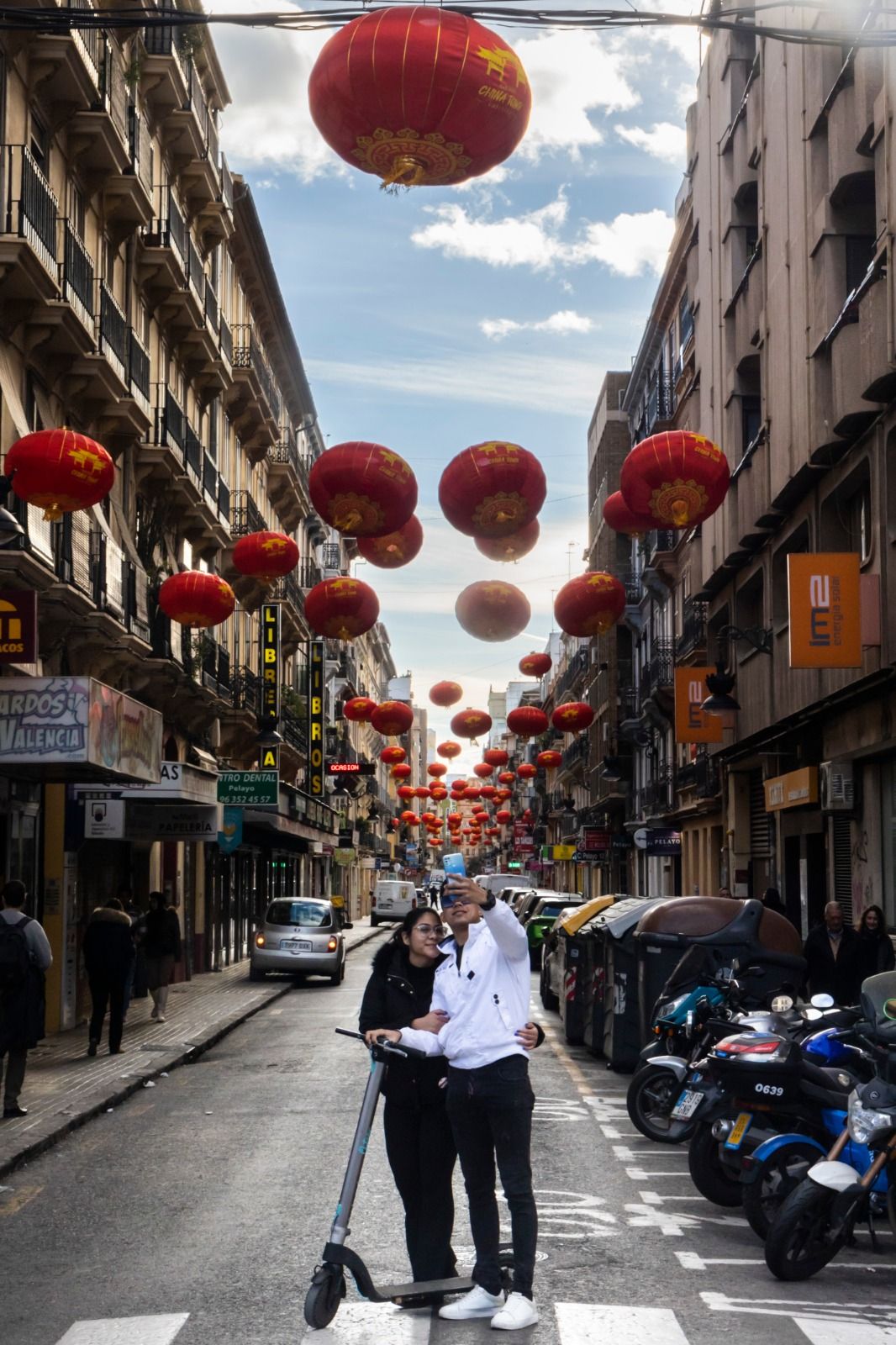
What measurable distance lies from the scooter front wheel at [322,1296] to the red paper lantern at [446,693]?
29.5 meters

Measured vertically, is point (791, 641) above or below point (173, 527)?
below

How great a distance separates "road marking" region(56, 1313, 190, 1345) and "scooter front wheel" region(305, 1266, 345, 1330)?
1.88 feet

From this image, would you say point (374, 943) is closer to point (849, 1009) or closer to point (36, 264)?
point (36, 264)

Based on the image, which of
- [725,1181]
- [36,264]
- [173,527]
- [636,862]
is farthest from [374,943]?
[725,1181]

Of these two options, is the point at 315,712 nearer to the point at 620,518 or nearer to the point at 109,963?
the point at 620,518

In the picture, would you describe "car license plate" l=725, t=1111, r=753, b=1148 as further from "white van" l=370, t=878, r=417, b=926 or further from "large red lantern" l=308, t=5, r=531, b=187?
"white van" l=370, t=878, r=417, b=926

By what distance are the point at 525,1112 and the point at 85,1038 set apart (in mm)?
14482

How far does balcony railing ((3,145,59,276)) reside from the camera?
18625 mm

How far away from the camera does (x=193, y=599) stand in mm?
20031

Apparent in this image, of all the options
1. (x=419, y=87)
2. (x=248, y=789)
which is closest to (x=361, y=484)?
(x=419, y=87)

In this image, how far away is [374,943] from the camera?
179 ft

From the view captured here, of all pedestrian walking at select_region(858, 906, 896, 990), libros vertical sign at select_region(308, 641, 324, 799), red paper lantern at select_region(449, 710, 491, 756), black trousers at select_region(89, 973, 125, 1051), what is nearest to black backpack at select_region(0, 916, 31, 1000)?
black trousers at select_region(89, 973, 125, 1051)

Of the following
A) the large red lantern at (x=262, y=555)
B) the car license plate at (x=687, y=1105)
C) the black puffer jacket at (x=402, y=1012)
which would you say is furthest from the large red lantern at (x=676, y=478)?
the black puffer jacket at (x=402, y=1012)

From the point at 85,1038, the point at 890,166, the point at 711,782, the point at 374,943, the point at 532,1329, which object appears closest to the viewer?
the point at 532,1329
